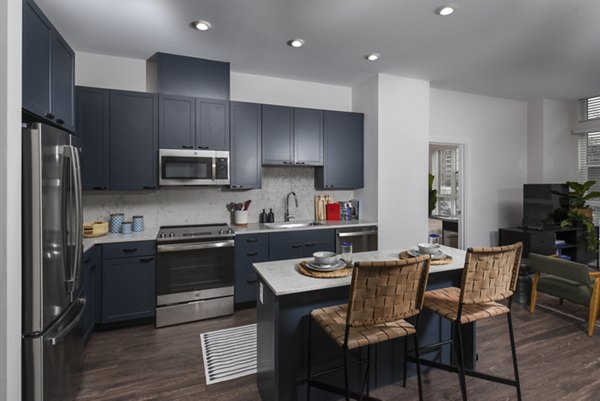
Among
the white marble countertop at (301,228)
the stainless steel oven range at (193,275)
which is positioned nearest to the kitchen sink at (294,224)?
the white marble countertop at (301,228)

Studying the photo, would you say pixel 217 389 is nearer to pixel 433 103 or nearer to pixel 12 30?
pixel 12 30

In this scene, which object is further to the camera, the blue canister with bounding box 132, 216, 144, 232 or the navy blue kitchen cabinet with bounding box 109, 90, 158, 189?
the blue canister with bounding box 132, 216, 144, 232

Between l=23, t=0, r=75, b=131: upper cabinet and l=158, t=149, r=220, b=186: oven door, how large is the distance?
0.92m

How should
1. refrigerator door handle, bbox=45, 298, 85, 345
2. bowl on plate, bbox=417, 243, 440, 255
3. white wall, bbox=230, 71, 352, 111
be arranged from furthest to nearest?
white wall, bbox=230, 71, 352, 111 < bowl on plate, bbox=417, 243, 440, 255 < refrigerator door handle, bbox=45, 298, 85, 345

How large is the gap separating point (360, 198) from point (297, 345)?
9.86ft

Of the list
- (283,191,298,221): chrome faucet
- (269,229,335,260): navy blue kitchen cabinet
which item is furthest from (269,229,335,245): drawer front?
(283,191,298,221): chrome faucet

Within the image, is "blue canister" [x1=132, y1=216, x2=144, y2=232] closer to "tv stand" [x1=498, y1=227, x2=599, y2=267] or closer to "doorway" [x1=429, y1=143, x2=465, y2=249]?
"doorway" [x1=429, y1=143, x2=465, y2=249]

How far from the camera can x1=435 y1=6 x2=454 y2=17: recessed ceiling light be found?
2.58 meters

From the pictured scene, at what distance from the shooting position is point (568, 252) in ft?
17.2

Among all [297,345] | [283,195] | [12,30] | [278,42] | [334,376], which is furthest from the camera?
[283,195]

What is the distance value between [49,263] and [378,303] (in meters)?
1.74

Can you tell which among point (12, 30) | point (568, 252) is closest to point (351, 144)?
point (12, 30)

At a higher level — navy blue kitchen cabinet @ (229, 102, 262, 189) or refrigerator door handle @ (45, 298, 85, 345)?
navy blue kitchen cabinet @ (229, 102, 262, 189)

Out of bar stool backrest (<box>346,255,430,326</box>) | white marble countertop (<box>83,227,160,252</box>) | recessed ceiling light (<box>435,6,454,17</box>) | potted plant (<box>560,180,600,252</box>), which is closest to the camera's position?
bar stool backrest (<box>346,255,430,326</box>)
